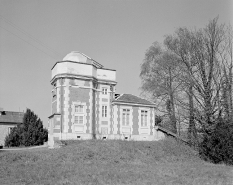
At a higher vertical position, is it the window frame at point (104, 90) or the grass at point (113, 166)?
the window frame at point (104, 90)

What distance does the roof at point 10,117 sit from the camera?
41469mm

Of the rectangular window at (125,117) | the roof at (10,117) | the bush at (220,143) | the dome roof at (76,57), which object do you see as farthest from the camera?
the roof at (10,117)

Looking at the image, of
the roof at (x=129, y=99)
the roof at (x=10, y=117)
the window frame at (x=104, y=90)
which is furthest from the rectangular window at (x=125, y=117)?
the roof at (x=10, y=117)

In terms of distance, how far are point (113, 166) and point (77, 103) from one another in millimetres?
11291

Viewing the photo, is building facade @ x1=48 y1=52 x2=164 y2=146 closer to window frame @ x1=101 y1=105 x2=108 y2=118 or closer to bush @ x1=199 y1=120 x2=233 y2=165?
window frame @ x1=101 y1=105 x2=108 y2=118

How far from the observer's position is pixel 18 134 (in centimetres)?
3462

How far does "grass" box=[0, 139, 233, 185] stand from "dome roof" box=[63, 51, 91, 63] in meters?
9.25

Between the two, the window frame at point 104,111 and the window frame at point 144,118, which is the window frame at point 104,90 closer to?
the window frame at point 104,111

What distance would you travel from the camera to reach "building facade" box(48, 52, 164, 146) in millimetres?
24703

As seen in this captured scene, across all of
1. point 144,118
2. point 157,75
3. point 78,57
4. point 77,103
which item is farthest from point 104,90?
point 157,75

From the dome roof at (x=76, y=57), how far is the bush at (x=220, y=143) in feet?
47.8

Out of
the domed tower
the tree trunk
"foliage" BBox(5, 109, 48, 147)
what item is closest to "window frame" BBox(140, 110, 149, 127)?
the domed tower

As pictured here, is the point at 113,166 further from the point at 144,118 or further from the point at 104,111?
the point at 144,118

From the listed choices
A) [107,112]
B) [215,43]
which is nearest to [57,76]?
[107,112]
